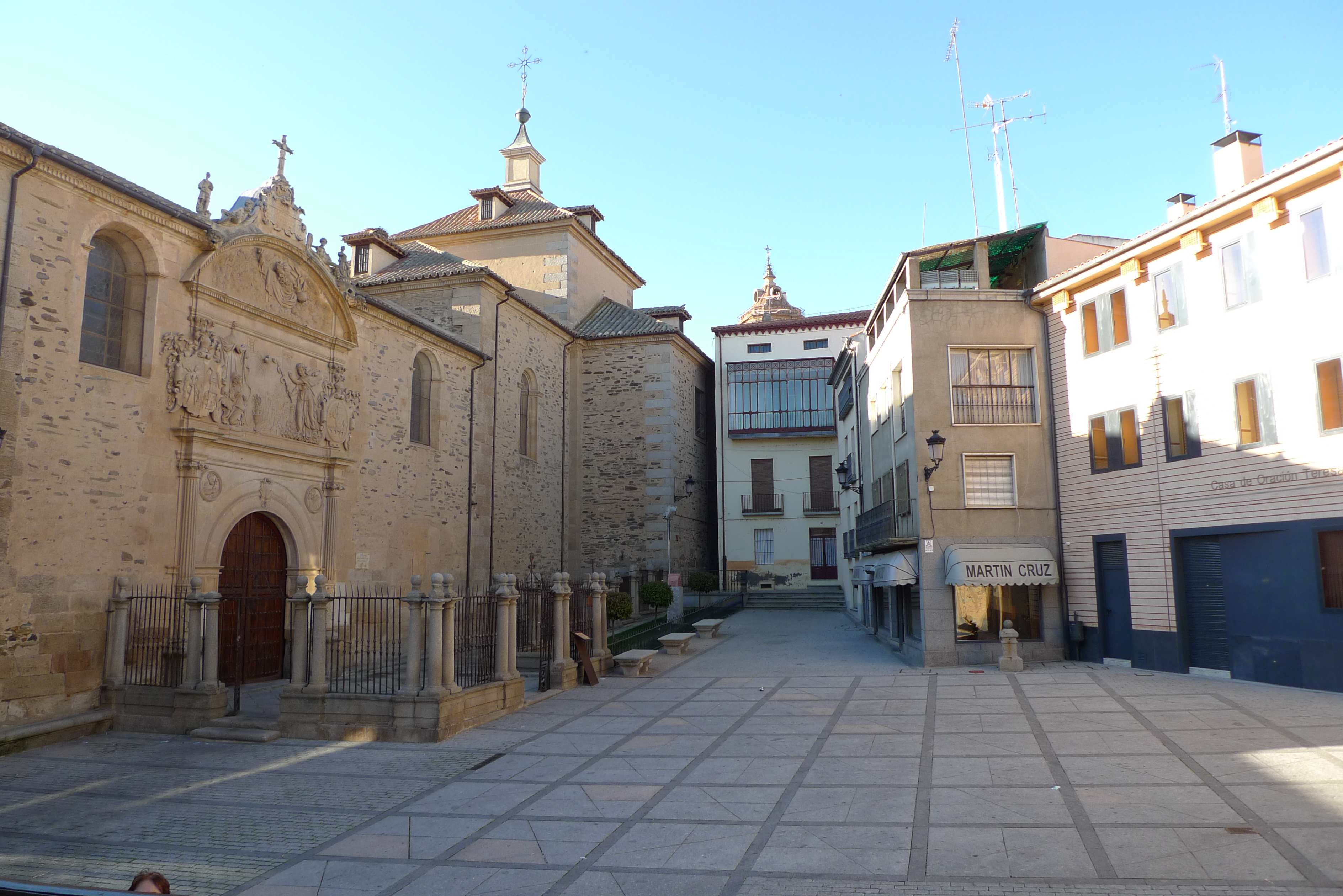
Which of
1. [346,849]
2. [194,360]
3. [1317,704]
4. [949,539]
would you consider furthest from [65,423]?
[1317,704]

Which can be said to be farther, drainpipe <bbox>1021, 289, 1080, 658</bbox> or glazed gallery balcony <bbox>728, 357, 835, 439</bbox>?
glazed gallery balcony <bbox>728, 357, 835, 439</bbox>

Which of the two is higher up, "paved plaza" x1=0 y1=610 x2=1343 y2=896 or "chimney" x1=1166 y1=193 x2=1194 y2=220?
"chimney" x1=1166 y1=193 x2=1194 y2=220

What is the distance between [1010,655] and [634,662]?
22.3ft

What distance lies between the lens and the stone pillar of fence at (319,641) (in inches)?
457

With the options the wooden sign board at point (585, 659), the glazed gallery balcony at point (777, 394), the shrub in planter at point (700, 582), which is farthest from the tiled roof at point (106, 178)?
the glazed gallery balcony at point (777, 394)

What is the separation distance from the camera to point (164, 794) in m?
8.84

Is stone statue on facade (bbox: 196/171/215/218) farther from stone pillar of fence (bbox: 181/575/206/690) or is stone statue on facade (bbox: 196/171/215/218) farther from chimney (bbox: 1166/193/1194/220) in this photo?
chimney (bbox: 1166/193/1194/220)

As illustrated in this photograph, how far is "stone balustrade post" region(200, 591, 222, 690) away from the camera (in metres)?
12.0

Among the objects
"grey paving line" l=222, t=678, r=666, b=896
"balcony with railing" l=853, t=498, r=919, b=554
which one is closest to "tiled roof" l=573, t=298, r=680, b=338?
"balcony with railing" l=853, t=498, r=919, b=554

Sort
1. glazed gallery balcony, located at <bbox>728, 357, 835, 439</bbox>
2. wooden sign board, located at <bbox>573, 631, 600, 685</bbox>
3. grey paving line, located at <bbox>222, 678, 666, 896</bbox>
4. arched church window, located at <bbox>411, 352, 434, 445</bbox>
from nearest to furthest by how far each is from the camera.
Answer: grey paving line, located at <bbox>222, 678, 666, 896</bbox> → wooden sign board, located at <bbox>573, 631, 600, 685</bbox> → arched church window, located at <bbox>411, 352, 434, 445</bbox> → glazed gallery balcony, located at <bbox>728, 357, 835, 439</bbox>

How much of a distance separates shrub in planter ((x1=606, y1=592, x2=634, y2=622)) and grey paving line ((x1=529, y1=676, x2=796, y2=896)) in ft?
27.9

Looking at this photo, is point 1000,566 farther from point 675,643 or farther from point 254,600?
point 254,600

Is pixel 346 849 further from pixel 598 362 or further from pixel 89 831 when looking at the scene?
pixel 598 362

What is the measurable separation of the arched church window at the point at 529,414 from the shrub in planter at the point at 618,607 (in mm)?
6344
